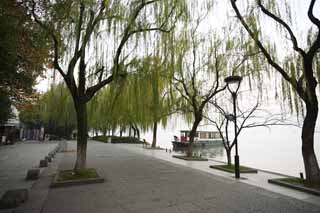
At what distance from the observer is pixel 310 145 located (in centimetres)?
516

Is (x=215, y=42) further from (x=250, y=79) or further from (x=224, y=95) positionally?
(x=250, y=79)

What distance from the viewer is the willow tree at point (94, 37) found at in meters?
5.98

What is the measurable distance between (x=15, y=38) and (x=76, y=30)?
165cm

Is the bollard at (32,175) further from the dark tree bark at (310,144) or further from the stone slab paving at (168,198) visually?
the dark tree bark at (310,144)

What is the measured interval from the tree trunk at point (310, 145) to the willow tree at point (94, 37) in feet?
16.7

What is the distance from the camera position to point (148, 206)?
386 cm

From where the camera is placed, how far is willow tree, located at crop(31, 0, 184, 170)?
5.98m

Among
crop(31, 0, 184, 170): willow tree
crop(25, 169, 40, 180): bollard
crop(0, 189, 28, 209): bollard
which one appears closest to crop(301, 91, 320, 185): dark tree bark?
crop(31, 0, 184, 170): willow tree

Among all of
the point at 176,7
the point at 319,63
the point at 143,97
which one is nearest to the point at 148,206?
the point at 143,97

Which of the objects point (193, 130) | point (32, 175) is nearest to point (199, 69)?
point (193, 130)

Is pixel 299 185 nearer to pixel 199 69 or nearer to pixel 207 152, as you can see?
pixel 199 69

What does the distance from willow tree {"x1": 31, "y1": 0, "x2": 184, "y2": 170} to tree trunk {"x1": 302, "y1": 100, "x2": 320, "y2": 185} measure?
509 centimetres

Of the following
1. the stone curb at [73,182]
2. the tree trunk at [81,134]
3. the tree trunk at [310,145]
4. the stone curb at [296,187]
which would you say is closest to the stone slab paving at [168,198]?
the stone curb at [73,182]

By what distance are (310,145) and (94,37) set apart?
720cm
